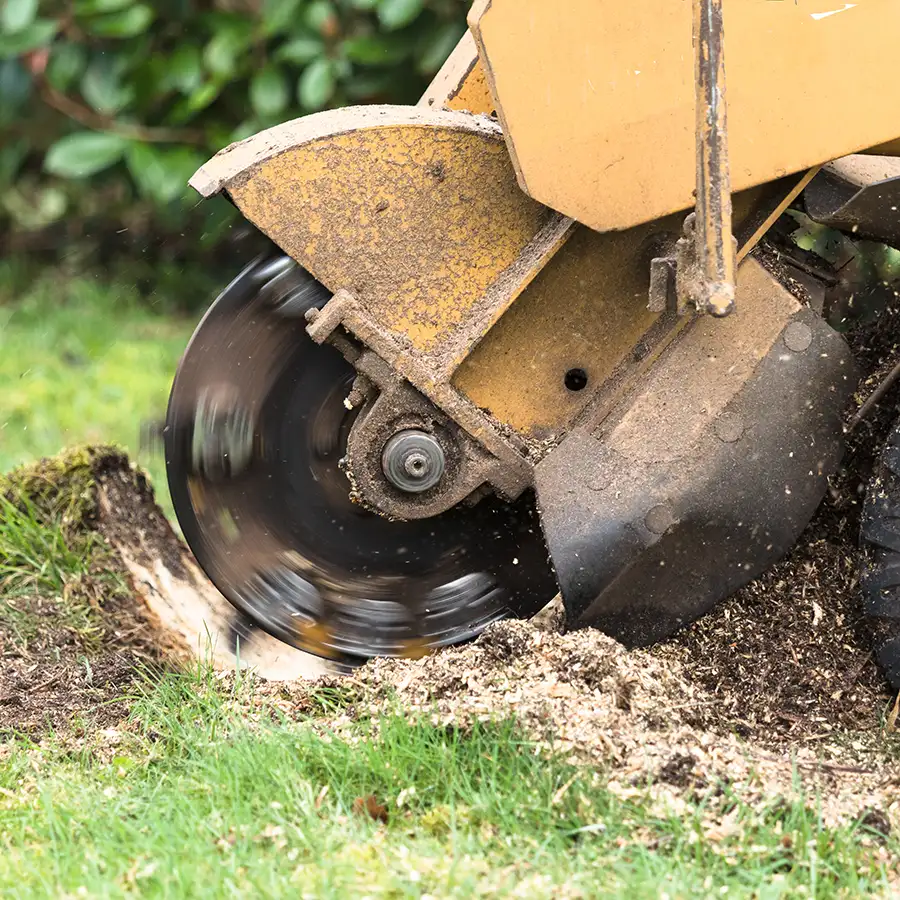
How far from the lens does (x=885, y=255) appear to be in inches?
132

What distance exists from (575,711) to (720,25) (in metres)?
1.22

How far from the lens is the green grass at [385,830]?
2164 mm

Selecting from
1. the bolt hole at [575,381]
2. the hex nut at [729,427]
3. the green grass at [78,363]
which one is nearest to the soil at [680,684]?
the hex nut at [729,427]

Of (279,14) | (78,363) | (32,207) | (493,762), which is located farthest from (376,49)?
(493,762)

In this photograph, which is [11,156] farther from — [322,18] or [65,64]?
[322,18]

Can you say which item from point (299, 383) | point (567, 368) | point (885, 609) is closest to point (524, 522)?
point (567, 368)

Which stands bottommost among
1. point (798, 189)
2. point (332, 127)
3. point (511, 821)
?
point (511, 821)

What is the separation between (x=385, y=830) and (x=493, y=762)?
0.23 m

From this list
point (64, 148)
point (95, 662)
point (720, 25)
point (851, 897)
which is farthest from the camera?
point (64, 148)

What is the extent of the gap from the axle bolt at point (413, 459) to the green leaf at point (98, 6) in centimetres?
356

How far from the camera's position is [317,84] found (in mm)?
5582

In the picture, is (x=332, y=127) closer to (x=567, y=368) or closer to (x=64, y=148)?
(x=567, y=368)

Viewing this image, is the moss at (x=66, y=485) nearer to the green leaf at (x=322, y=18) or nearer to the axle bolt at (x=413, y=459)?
the axle bolt at (x=413, y=459)

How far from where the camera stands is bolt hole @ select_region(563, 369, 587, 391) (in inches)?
118
